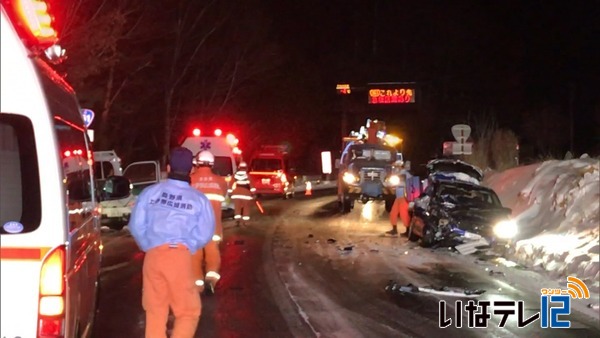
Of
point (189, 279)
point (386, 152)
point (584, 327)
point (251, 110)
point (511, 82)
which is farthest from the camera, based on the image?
point (511, 82)

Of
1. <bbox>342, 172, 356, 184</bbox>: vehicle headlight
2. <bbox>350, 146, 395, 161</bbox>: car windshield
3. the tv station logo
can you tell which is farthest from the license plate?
the tv station logo

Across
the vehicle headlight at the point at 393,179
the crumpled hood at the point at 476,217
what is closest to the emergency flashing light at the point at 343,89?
the vehicle headlight at the point at 393,179

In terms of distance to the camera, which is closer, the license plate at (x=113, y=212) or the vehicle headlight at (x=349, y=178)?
the license plate at (x=113, y=212)

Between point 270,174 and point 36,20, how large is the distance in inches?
1201

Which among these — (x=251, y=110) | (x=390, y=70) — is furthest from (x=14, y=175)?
(x=390, y=70)

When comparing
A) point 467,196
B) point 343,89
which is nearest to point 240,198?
point 467,196

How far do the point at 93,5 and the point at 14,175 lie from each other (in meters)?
25.1

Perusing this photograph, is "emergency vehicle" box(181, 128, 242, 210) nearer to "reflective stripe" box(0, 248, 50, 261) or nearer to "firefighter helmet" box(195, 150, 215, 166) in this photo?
"firefighter helmet" box(195, 150, 215, 166)

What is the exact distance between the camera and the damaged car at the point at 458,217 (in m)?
17.2

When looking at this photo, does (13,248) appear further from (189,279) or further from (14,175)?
(189,279)

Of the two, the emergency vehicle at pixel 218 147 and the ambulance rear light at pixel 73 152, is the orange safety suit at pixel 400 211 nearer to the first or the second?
the emergency vehicle at pixel 218 147

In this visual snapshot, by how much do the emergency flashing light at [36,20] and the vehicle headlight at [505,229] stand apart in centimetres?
1307

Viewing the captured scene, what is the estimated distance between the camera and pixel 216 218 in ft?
37.5

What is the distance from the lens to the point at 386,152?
2841 centimetres
